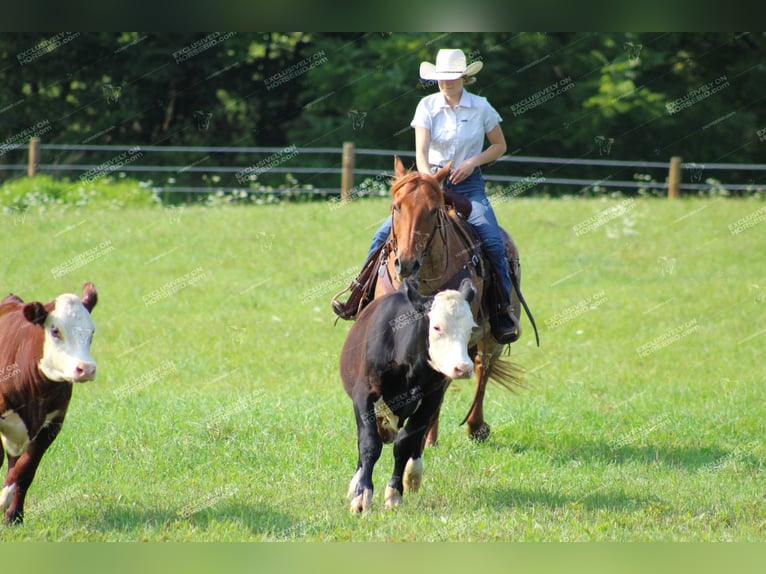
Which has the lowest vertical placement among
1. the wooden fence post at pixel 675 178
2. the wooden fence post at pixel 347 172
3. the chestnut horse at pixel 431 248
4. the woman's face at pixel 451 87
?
the wooden fence post at pixel 675 178

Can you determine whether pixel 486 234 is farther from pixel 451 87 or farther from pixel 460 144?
pixel 451 87

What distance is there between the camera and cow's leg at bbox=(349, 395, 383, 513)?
6617 millimetres

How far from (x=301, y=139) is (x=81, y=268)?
12.4 m

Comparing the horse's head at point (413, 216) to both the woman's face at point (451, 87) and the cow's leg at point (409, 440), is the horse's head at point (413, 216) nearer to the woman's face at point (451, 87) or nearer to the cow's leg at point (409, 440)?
the cow's leg at point (409, 440)

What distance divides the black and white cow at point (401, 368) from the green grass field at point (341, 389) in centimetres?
36

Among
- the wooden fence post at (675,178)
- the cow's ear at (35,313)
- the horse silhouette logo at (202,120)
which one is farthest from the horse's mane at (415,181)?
the horse silhouette logo at (202,120)

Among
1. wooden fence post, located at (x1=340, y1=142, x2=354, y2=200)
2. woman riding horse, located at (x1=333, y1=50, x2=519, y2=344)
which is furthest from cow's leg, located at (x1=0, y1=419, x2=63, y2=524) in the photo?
wooden fence post, located at (x1=340, y1=142, x2=354, y2=200)

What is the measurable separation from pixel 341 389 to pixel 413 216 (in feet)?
15.3

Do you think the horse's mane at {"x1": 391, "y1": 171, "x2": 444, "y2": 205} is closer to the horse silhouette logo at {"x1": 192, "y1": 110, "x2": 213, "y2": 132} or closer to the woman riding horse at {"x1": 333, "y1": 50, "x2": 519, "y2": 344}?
the woman riding horse at {"x1": 333, "y1": 50, "x2": 519, "y2": 344}

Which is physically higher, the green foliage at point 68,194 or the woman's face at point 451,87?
the woman's face at point 451,87

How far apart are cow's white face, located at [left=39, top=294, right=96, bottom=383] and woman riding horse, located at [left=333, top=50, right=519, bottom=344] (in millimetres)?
2842

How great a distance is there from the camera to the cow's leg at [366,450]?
6.62 m

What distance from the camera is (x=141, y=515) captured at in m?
6.60

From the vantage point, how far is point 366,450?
6.66m
